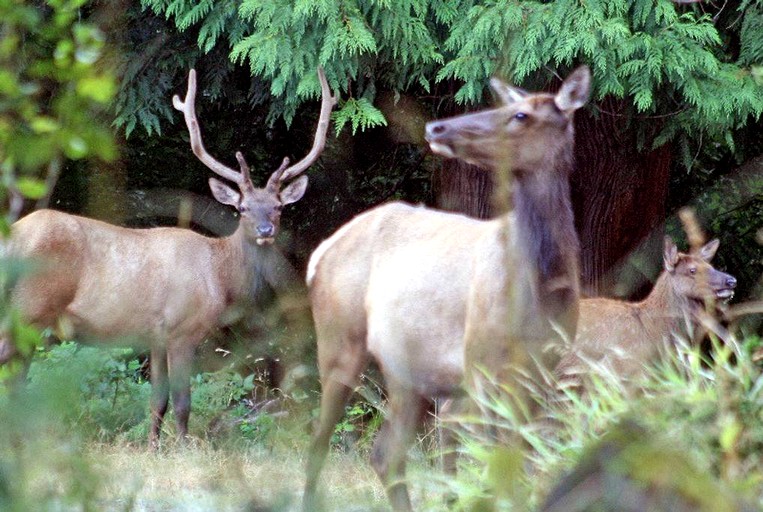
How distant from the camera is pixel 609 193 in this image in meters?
9.21

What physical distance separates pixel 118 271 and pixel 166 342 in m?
0.69

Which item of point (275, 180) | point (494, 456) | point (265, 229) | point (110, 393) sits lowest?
point (110, 393)

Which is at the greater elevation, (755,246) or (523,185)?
(523,185)

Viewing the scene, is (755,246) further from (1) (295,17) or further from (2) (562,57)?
(1) (295,17)

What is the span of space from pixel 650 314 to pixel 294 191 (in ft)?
11.0

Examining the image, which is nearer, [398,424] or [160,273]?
[398,424]

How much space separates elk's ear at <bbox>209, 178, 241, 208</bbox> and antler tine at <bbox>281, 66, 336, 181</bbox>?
18.1 inches

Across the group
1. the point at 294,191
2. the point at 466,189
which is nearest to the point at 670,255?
the point at 466,189

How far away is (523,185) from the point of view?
18.5 ft

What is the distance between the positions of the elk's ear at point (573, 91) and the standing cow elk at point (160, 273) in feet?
10.2

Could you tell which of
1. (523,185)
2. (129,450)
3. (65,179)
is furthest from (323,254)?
(65,179)

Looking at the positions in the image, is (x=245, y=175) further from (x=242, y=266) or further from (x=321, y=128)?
(x=321, y=128)

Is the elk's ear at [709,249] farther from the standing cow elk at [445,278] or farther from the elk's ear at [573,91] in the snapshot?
the elk's ear at [573,91]

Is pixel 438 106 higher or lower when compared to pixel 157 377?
higher
